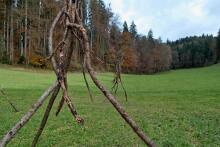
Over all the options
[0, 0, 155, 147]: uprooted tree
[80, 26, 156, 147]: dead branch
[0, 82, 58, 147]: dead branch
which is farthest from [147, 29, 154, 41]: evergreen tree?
[0, 82, 58, 147]: dead branch

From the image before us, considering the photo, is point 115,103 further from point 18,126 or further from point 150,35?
point 150,35

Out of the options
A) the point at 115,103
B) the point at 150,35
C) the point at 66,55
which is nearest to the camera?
the point at 115,103

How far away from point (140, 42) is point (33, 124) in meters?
157

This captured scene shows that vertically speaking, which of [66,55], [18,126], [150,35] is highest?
[150,35]

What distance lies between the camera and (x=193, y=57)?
197625 millimetres

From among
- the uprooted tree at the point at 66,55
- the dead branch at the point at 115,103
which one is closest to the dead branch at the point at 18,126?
the uprooted tree at the point at 66,55

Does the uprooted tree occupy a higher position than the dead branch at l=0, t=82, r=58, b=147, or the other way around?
the uprooted tree

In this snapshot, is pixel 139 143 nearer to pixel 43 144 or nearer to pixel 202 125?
pixel 43 144

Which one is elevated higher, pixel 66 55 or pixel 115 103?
pixel 66 55

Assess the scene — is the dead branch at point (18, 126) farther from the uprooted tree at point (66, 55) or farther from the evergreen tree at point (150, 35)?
the evergreen tree at point (150, 35)

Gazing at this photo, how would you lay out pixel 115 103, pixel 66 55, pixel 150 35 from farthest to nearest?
pixel 150 35, pixel 66 55, pixel 115 103

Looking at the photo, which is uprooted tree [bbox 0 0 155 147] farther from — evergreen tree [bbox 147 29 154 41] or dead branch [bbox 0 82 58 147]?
evergreen tree [bbox 147 29 154 41]

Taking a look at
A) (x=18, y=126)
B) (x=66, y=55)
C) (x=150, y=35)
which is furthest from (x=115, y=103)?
(x=150, y=35)

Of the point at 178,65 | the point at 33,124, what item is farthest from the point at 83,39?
the point at 178,65
